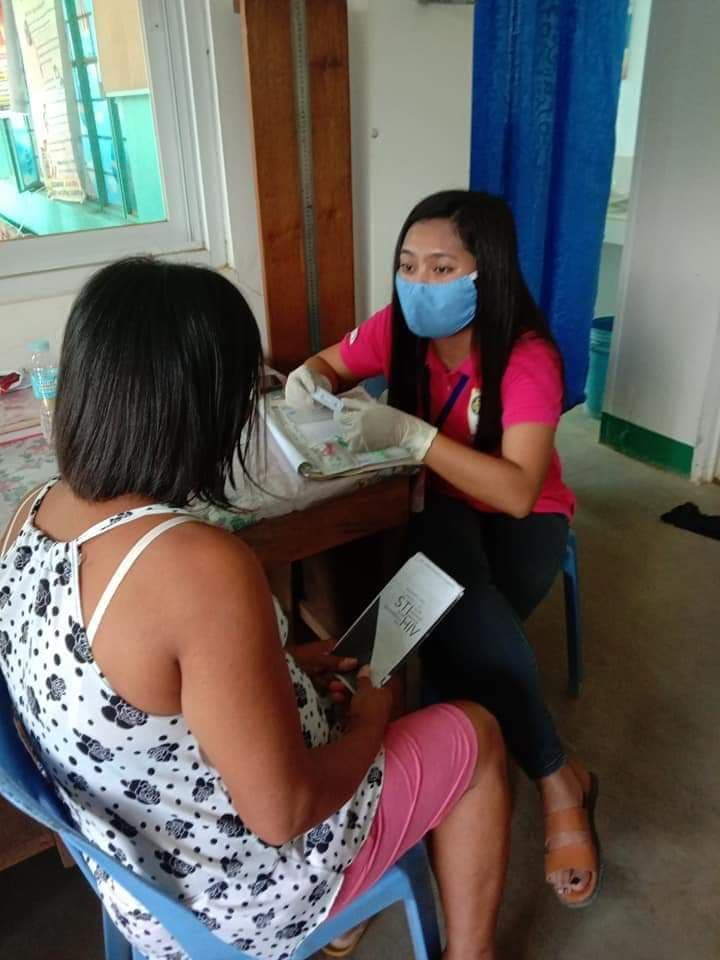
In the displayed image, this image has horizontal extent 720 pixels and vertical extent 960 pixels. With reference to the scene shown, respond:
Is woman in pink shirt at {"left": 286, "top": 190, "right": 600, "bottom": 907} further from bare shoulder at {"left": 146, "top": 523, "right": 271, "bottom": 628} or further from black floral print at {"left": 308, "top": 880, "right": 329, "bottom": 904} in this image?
bare shoulder at {"left": 146, "top": 523, "right": 271, "bottom": 628}

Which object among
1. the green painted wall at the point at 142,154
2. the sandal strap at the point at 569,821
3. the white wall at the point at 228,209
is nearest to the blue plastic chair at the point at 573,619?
the sandal strap at the point at 569,821

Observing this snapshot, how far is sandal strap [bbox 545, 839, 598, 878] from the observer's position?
1243 mm

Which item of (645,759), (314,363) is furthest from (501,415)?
(645,759)

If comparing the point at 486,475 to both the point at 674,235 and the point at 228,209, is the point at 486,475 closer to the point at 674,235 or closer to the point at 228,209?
the point at 228,209

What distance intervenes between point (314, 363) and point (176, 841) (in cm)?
103

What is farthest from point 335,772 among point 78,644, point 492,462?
point 492,462

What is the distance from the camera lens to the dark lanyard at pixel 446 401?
1408mm

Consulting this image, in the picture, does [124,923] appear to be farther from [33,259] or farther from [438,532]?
[33,259]

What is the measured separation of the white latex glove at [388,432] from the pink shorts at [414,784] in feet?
1.60

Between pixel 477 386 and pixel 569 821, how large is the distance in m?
0.76

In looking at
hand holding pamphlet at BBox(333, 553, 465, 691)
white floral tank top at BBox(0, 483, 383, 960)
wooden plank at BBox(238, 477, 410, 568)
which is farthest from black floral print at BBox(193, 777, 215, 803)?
wooden plank at BBox(238, 477, 410, 568)

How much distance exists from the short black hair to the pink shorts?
1.37 feet

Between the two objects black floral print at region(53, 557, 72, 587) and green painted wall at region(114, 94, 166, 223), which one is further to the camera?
green painted wall at region(114, 94, 166, 223)

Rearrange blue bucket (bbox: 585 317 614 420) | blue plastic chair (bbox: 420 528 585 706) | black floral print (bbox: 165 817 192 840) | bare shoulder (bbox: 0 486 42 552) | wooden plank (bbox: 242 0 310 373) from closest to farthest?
1. black floral print (bbox: 165 817 192 840)
2. bare shoulder (bbox: 0 486 42 552)
3. wooden plank (bbox: 242 0 310 373)
4. blue plastic chair (bbox: 420 528 585 706)
5. blue bucket (bbox: 585 317 614 420)
